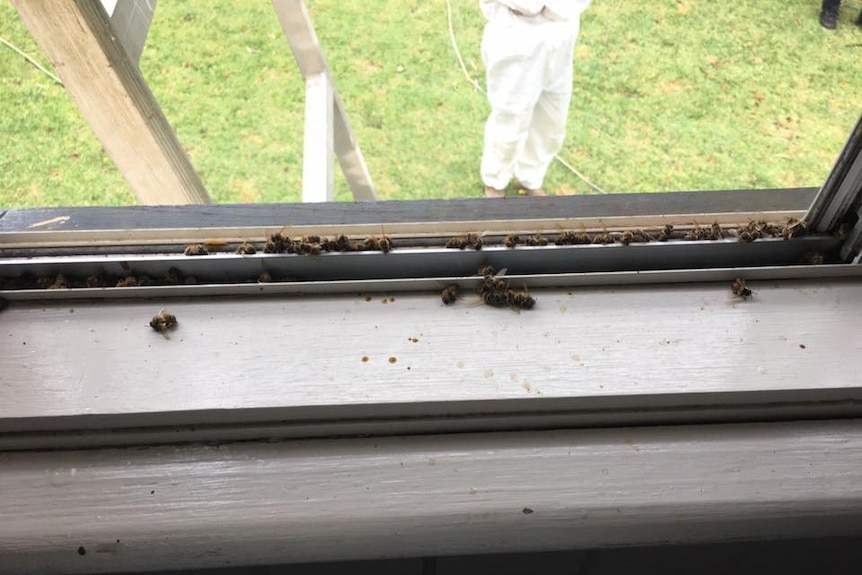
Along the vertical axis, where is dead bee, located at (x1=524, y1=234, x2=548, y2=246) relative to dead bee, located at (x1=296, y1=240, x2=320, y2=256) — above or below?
above

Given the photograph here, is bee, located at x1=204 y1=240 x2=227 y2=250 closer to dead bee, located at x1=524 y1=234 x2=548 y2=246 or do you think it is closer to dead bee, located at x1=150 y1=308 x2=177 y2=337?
dead bee, located at x1=150 y1=308 x2=177 y2=337

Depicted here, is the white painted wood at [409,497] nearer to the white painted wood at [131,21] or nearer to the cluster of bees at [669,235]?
the cluster of bees at [669,235]

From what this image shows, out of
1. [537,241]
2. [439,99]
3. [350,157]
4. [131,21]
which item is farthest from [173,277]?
[439,99]

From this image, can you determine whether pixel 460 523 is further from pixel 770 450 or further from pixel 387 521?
pixel 770 450

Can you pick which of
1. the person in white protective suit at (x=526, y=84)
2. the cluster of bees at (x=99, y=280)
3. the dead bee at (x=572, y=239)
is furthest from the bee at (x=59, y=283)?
the person in white protective suit at (x=526, y=84)

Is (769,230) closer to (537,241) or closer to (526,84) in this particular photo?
(537,241)

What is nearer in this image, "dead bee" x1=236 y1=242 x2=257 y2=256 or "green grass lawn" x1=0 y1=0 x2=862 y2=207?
"dead bee" x1=236 y1=242 x2=257 y2=256

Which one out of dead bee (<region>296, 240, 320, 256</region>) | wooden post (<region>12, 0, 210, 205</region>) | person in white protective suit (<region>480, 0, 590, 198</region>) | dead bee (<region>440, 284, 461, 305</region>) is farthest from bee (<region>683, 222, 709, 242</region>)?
person in white protective suit (<region>480, 0, 590, 198</region>)
